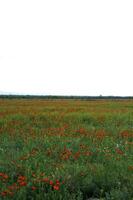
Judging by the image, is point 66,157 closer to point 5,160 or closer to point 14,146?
point 5,160

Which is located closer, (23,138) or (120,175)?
(120,175)

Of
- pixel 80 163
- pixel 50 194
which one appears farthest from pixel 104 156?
pixel 50 194

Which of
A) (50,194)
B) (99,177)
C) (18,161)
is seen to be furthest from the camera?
(18,161)

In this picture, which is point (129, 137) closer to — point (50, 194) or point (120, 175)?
point (120, 175)

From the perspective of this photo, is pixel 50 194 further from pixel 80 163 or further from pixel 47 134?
pixel 47 134

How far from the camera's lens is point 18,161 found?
9.09m

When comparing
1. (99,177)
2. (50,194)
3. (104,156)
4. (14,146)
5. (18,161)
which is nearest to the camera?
(50,194)

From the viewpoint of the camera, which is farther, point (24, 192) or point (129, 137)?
point (129, 137)

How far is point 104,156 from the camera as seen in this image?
9.97 metres

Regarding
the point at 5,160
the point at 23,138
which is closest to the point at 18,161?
the point at 5,160

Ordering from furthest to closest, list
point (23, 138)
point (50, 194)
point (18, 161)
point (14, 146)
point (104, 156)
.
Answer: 1. point (23, 138)
2. point (14, 146)
3. point (104, 156)
4. point (18, 161)
5. point (50, 194)

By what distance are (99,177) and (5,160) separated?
8.73 ft

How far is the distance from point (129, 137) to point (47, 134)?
3.07 meters

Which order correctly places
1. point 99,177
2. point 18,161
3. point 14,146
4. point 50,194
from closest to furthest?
1. point 50,194
2. point 99,177
3. point 18,161
4. point 14,146
